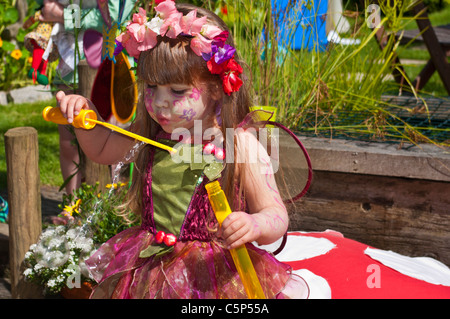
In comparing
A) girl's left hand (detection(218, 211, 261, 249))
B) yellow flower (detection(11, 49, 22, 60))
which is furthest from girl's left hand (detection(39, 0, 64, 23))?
yellow flower (detection(11, 49, 22, 60))

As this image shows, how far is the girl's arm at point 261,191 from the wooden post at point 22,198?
1.09 m

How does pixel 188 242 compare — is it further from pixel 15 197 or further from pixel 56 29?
pixel 56 29

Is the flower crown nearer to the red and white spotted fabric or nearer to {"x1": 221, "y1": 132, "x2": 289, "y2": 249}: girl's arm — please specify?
{"x1": 221, "y1": 132, "x2": 289, "y2": 249}: girl's arm

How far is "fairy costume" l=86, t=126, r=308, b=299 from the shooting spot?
1.78m

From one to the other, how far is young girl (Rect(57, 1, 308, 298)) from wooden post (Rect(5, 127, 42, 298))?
0.65 m

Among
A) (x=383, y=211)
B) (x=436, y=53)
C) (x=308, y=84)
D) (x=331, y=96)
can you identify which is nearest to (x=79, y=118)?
(x=383, y=211)

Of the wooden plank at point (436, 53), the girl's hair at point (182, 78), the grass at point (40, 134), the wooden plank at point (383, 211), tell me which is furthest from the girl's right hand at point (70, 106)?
the wooden plank at point (436, 53)

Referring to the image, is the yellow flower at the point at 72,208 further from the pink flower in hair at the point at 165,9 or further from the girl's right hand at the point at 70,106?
the pink flower in hair at the point at 165,9

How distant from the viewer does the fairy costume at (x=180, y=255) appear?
1.78 metres

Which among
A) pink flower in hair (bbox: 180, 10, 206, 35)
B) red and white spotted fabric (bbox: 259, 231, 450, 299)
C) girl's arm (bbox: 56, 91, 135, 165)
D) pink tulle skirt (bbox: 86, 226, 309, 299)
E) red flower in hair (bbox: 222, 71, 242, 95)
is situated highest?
pink flower in hair (bbox: 180, 10, 206, 35)

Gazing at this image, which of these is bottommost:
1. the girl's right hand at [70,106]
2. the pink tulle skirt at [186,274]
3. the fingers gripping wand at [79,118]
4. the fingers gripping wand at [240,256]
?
the pink tulle skirt at [186,274]

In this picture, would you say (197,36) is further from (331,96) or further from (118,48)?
(331,96)

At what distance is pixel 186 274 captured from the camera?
1784mm

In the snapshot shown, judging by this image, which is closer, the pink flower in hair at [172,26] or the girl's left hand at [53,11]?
the pink flower in hair at [172,26]
